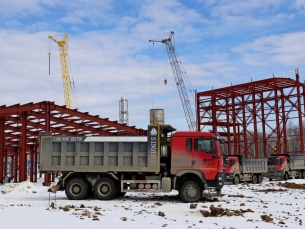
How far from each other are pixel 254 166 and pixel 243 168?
156 centimetres

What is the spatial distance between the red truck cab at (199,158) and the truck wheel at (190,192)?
324mm

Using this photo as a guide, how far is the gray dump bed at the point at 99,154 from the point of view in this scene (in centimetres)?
1692

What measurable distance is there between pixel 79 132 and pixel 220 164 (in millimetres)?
27408

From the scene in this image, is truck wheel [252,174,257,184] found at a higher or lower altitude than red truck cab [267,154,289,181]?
lower

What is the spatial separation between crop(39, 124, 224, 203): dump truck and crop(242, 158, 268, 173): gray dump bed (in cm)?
1848

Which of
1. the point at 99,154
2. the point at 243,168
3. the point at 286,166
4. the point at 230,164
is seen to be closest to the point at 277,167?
the point at 286,166

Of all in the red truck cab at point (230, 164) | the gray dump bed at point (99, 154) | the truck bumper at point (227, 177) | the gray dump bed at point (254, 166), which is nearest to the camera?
the gray dump bed at point (99, 154)

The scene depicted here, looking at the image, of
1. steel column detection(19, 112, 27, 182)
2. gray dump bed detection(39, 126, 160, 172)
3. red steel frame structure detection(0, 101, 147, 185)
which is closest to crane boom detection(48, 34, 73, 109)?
red steel frame structure detection(0, 101, 147, 185)

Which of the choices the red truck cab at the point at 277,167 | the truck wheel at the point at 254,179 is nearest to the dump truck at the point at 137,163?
the truck wheel at the point at 254,179

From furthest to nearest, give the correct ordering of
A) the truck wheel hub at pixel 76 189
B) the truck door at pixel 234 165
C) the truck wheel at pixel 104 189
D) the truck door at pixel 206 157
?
the truck door at pixel 234 165 → the truck wheel hub at pixel 76 189 → the truck wheel at pixel 104 189 → the truck door at pixel 206 157

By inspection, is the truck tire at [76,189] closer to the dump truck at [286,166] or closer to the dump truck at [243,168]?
the dump truck at [243,168]

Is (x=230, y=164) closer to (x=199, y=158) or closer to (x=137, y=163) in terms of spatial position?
(x=199, y=158)

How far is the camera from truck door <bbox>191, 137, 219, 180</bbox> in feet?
54.4

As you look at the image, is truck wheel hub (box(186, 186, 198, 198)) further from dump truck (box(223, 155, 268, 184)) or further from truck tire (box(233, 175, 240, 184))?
truck tire (box(233, 175, 240, 184))
